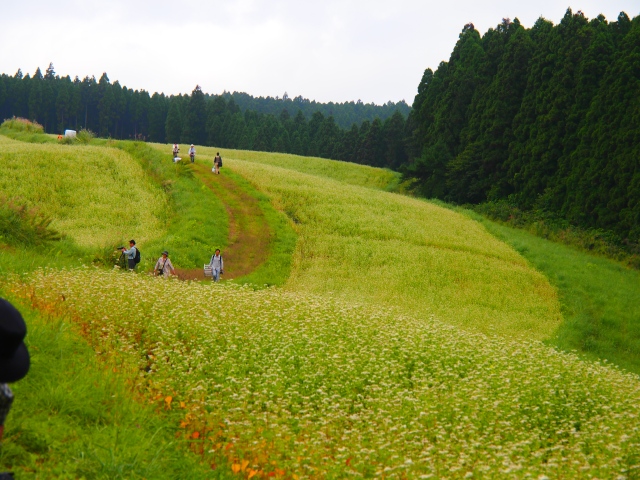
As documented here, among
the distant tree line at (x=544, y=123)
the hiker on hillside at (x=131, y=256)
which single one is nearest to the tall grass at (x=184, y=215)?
the hiker on hillside at (x=131, y=256)

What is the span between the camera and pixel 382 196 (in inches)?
1649

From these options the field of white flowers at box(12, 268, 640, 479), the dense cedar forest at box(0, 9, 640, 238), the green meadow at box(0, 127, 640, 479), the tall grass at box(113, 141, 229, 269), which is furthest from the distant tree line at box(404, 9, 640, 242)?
the field of white flowers at box(12, 268, 640, 479)

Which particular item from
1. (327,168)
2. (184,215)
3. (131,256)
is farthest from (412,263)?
(327,168)

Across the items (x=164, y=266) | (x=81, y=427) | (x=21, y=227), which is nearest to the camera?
(x=81, y=427)

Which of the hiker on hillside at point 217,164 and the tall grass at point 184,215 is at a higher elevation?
the hiker on hillside at point 217,164

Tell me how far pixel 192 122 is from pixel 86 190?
80.2 meters

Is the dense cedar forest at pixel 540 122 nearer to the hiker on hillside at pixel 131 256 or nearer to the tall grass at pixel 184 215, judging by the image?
the tall grass at pixel 184 215

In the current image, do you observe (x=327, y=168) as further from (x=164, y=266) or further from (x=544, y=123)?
(x=164, y=266)

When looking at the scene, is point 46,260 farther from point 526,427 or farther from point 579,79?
point 579,79

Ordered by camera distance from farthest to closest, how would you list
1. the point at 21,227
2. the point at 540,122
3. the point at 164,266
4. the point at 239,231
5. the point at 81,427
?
the point at 540,122 < the point at 239,231 < the point at 21,227 < the point at 164,266 < the point at 81,427

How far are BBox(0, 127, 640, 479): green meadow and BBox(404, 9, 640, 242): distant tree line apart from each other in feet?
47.7

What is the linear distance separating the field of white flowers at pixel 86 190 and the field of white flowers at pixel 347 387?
11097mm

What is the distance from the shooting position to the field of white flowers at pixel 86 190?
91.7ft

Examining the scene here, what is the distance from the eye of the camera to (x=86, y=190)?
108 ft
